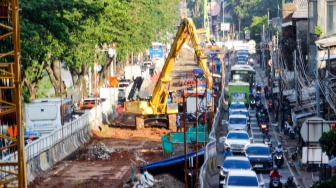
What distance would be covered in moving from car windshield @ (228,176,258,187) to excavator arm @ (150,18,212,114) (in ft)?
79.9

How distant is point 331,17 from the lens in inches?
2387

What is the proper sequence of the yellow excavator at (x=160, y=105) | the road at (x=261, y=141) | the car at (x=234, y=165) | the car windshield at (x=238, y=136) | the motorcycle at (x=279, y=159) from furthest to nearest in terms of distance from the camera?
the yellow excavator at (x=160, y=105), the car windshield at (x=238, y=136), the motorcycle at (x=279, y=159), the road at (x=261, y=141), the car at (x=234, y=165)

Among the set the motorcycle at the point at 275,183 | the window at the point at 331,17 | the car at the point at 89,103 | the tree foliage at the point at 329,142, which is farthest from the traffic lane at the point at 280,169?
the tree foliage at the point at 329,142

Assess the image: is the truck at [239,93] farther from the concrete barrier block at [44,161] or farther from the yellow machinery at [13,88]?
the yellow machinery at [13,88]

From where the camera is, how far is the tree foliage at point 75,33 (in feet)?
143

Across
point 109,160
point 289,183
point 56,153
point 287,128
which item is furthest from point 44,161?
point 287,128

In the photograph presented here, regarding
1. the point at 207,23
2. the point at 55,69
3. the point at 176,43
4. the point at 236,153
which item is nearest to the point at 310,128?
the point at 236,153

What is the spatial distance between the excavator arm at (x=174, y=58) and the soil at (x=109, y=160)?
6.05 feet

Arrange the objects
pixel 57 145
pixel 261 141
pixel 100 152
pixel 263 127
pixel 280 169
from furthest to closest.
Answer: pixel 263 127 < pixel 261 141 < pixel 100 152 < pixel 57 145 < pixel 280 169

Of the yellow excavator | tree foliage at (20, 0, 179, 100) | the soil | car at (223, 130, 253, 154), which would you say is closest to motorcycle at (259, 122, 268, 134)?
the yellow excavator

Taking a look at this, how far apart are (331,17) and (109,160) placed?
2002 cm

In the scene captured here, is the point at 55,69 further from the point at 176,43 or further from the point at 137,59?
the point at 137,59

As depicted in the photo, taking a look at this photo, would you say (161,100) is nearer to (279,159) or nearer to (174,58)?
(174,58)

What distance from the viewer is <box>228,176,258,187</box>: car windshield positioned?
108 ft
